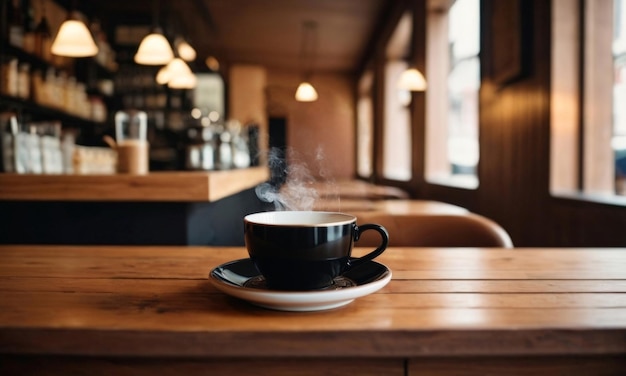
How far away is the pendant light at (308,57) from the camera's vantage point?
6930 millimetres

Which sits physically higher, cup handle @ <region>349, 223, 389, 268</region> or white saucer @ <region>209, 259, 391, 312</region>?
cup handle @ <region>349, 223, 389, 268</region>

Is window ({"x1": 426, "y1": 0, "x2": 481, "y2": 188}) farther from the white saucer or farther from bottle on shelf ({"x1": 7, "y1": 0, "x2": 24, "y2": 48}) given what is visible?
the white saucer

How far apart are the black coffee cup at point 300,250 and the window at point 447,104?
4.60 meters

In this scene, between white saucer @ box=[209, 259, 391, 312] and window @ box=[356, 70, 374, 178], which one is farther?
window @ box=[356, 70, 374, 178]

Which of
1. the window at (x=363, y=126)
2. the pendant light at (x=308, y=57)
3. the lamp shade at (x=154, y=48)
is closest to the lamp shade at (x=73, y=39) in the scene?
the lamp shade at (x=154, y=48)

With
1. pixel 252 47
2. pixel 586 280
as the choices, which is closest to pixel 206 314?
pixel 586 280

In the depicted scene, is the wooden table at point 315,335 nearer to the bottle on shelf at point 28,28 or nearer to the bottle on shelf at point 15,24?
the bottle on shelf at point 15,24

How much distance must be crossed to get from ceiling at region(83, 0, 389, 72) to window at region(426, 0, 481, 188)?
176 cm

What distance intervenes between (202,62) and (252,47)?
1020mm

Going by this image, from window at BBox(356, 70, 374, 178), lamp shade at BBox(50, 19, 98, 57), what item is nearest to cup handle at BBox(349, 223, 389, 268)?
lamp shade at BBox(50, 19, 98, 57)

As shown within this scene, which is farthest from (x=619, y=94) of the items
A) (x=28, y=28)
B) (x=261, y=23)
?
(x=261, y=23)

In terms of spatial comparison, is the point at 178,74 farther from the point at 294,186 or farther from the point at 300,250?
the point at 300,250

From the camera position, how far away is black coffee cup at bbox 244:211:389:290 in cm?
63

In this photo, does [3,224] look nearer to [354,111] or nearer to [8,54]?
[8,54]
